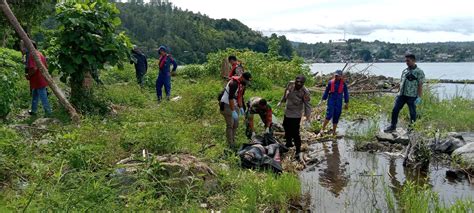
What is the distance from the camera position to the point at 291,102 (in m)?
7.92

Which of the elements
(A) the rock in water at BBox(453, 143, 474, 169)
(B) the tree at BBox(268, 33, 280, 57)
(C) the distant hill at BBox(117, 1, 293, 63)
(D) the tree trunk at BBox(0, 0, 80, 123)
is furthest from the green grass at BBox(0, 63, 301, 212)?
(C) the distant hill at BBox(117, 1, 293, 63)

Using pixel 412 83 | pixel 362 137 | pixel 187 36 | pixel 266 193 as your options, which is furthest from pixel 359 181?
pixel 187 36

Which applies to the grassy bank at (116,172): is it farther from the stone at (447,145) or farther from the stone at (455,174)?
the stone at (455,174)

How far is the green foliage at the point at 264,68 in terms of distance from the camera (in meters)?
16.8

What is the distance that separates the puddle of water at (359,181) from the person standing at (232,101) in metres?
1.56

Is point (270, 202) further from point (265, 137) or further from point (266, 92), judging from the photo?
point (266, 92)

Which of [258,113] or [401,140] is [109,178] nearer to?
[258,113]

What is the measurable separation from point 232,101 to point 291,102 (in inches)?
51.2

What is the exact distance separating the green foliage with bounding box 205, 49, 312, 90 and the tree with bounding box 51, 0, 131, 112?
8165 mm

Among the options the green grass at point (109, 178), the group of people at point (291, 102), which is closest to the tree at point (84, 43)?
the green grass at point (109, 178)

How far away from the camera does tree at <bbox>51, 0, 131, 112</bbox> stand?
28.3 feet

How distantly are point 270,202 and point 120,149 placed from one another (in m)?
2.43

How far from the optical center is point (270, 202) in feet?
17.6

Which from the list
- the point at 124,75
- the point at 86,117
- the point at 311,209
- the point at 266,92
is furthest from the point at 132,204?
the point at 124,75
